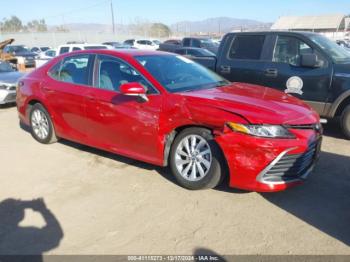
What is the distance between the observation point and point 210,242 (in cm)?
337

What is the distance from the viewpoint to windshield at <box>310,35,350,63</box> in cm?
649

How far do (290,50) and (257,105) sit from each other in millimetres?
3229

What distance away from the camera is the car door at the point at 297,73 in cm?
637

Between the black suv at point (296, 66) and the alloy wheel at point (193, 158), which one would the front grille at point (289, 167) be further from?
the black suv at point (296, 66)

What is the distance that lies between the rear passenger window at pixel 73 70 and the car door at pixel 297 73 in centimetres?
333

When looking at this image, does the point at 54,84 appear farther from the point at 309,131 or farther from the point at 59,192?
the point at 309,131

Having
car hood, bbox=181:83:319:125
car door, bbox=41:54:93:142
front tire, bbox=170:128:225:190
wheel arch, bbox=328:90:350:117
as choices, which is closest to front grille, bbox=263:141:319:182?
car hood, bbox=181:83:319:125

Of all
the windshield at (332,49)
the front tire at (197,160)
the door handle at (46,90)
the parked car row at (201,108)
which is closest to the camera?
the parked car row at (201,108)

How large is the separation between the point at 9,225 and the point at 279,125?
9.53 feet

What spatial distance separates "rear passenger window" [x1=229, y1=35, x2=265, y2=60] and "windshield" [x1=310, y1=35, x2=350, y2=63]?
38.5 inches

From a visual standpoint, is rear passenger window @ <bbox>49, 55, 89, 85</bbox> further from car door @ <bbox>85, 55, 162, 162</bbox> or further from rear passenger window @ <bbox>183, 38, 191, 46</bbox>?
rear passenger window @ <bbox>183, 38, 191, 46</bbox>

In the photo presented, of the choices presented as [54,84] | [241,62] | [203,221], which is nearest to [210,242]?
[203,221]

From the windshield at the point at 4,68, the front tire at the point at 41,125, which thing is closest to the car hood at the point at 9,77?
the windshield at the point at 4,68

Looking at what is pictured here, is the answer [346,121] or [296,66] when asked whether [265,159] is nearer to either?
[346,121]
